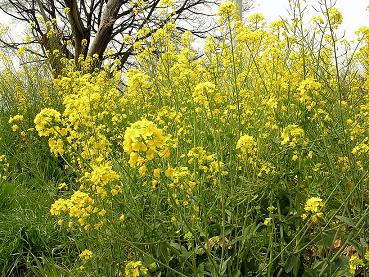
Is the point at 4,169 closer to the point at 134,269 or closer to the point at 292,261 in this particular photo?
the point at 134,269

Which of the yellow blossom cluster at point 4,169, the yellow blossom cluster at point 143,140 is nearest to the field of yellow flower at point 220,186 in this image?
the yellow blossom cluster at point 143,140

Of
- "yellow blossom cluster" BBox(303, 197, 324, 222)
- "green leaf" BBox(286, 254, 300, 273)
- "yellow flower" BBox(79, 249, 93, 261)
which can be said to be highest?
"yellow blossom cluster" BBox(303, 197, 324, 222)

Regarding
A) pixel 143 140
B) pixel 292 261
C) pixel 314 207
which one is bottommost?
pixel 292 261

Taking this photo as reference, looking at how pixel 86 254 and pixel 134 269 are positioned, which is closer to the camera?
pixel 134 269

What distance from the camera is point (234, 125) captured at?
278cm

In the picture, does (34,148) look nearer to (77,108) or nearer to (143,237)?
(77,108)

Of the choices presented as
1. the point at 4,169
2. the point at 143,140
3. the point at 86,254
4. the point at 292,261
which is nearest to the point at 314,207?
the point at 292,261

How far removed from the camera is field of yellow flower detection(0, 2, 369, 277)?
6.10ft

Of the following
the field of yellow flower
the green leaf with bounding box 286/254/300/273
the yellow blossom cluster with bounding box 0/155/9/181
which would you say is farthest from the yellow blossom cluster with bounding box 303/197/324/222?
the yellow blossom cluster with bounding box 0/155/9/181

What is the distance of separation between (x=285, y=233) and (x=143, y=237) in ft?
2.17

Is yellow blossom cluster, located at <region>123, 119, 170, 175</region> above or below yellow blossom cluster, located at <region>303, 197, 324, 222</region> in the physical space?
above

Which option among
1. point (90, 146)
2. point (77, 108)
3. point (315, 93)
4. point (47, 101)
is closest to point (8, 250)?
point (90, 146)

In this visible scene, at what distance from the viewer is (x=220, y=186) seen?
178 centimetres

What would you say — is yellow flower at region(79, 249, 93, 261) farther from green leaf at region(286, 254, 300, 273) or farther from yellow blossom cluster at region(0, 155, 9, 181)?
yellow blossom cluster at region(0, 155, 9, 181)
